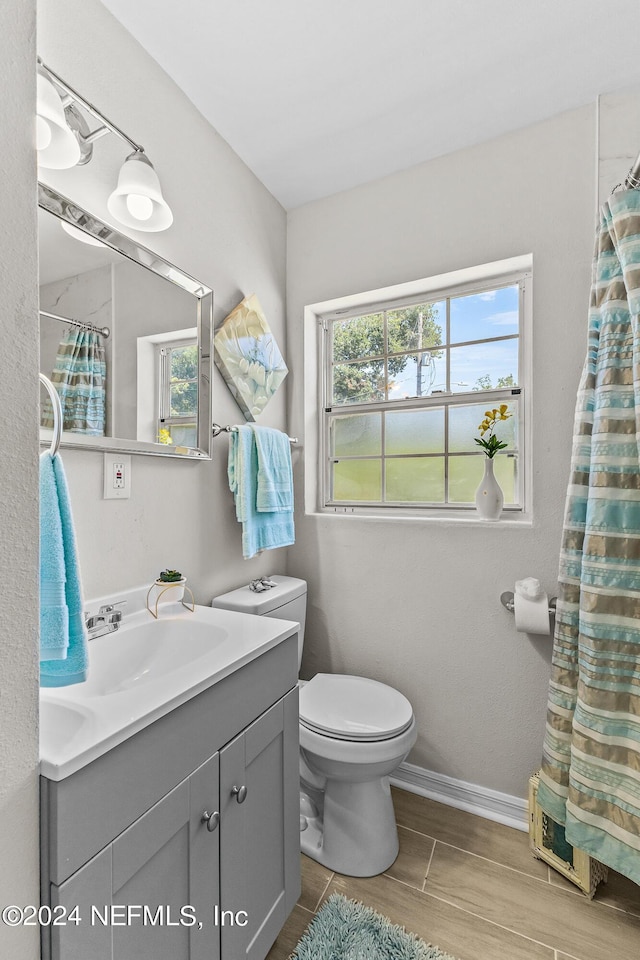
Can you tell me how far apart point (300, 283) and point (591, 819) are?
2.21 m

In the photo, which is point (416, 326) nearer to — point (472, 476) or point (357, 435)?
point (357, 435)

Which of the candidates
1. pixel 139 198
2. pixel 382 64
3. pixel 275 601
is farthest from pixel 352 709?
pixel 382 64

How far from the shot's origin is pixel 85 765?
0.66 m

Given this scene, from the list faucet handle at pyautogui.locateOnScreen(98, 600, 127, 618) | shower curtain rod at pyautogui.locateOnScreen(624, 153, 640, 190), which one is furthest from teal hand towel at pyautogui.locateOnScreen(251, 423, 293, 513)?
shower curtain rod at pyautogui.locateOnScreen(624, 153, 640, 190)

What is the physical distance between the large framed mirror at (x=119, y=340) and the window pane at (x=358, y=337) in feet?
2.49

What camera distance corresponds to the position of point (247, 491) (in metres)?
1.66

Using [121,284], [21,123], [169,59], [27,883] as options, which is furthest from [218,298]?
[27,883]

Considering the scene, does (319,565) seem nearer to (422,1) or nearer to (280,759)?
(280,759)

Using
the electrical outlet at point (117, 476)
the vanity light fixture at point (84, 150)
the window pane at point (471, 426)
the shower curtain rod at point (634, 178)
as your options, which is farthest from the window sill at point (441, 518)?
the vanity light fixture at point (84, 150)

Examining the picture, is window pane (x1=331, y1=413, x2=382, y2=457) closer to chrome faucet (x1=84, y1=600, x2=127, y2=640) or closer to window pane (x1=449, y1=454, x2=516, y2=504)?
window pane (x1=449, y1=454, x2=516, y2=504)

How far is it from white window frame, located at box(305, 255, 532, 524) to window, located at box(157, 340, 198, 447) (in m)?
0.68

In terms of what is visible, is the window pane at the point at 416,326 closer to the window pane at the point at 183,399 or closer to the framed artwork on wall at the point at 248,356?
the framed artwork on wall at the point at 248,356

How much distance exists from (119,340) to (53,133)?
1.55 ft

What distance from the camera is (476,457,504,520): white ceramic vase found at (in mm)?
1695
